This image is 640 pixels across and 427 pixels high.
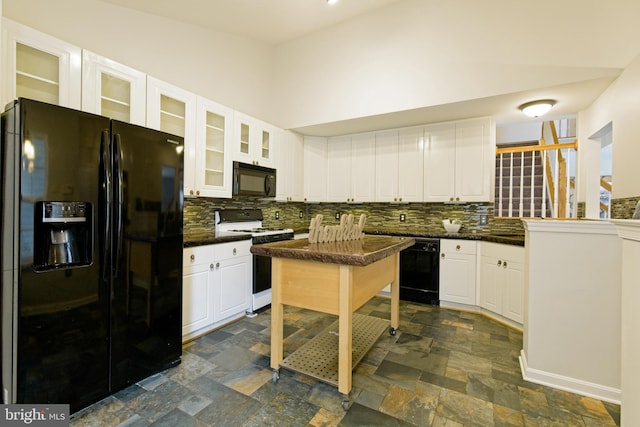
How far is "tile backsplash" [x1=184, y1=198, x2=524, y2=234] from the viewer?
3.31 meters

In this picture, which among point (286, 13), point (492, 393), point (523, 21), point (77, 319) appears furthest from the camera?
point (286, 13)

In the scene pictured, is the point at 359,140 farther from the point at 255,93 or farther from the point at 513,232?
the point at 513,232

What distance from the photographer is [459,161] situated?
3.59m

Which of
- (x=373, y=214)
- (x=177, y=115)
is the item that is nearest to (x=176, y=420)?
(x=177, y=115)

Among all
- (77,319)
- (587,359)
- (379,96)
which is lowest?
(587,359)

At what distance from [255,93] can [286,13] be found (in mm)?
1085

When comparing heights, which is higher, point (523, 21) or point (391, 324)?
point (523, 21)

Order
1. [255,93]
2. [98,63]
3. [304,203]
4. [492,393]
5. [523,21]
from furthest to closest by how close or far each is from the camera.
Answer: [304,203], [255,93], [523,21], [98,63], [492,393]

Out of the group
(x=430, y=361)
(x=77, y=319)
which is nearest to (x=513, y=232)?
(x=430, y=361)

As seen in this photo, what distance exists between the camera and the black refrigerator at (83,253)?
1411 mm

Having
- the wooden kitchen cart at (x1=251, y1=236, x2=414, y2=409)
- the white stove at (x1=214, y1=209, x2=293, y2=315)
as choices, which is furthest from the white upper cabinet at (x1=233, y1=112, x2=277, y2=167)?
the wooden kitchen cart at (x1=251, y1=236, x2=414, y2=409)

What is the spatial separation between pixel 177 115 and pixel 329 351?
8.42 feet

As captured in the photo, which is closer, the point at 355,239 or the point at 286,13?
the point at 355,239

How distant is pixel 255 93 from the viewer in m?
4.03
